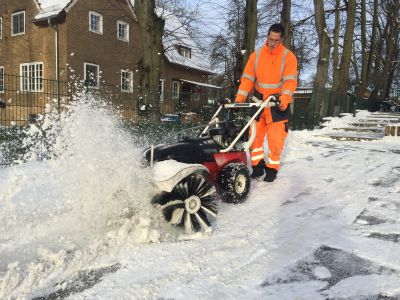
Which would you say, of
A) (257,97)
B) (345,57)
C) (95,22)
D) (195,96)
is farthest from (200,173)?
(95,22)

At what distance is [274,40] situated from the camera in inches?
206

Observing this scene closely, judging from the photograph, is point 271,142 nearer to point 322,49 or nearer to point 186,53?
point 322,49

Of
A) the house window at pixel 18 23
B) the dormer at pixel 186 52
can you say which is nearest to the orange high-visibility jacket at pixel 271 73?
the house window at pixel 18 23

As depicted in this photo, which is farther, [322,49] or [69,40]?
[69,40]

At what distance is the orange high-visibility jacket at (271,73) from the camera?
17.2 feet

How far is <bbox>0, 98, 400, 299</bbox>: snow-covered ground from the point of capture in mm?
2488

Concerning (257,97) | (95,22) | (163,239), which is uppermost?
(95,22)

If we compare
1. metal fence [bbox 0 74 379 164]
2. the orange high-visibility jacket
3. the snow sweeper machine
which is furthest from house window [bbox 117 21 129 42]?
the snow sweeper machine

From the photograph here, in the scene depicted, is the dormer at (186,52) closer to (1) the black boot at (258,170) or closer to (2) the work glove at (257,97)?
(2) the work glove at (257,97)

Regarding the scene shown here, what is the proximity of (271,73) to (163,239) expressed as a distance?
3.13m

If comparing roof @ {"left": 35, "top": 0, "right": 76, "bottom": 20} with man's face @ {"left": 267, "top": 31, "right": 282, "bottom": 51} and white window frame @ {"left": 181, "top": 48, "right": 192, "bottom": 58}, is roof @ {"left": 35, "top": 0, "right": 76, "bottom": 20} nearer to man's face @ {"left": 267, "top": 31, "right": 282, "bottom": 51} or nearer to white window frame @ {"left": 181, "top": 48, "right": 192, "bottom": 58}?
white window frame @ {"left": 181, "top": 48, "right": 192, "bottom": 58}

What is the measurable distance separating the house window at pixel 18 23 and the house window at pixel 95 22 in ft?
13.9

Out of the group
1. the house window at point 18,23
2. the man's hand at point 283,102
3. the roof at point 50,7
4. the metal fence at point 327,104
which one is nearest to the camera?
the man's hand at point 283,102

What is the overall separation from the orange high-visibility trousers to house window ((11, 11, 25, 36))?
2206 cm
